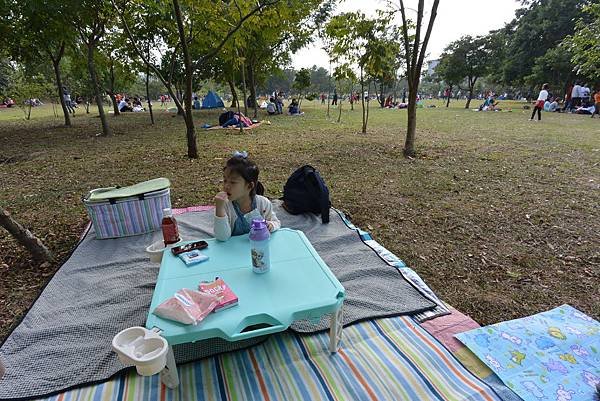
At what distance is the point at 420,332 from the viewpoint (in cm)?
209

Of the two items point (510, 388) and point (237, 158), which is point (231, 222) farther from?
point (510, 388)

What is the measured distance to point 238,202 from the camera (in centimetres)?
253

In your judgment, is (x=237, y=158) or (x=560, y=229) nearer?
(x=237, y=158)

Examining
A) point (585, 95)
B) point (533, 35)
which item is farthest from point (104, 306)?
point (533, 35)

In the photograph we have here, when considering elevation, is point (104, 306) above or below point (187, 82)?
below

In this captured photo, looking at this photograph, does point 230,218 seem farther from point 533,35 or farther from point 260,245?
point 533,35

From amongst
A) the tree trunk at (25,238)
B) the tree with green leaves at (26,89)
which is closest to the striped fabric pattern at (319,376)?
the tree trunk at (25,238)

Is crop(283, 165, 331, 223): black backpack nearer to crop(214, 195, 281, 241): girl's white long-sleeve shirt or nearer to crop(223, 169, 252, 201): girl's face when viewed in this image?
crop(214, 195, 281, 241): girl's white long-sleeve shirt

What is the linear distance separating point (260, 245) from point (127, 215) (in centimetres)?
213

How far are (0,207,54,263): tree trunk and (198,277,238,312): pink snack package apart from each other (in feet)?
6.97

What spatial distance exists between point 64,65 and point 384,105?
22.2 metres

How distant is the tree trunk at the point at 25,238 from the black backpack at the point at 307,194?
2341 mm

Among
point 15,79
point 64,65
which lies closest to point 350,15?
point 64,65

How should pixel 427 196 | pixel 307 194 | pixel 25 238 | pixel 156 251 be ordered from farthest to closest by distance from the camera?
1. pixel 427 196
2. pixel 307 194
3. pixel 25 238
4. pixel 156 251
